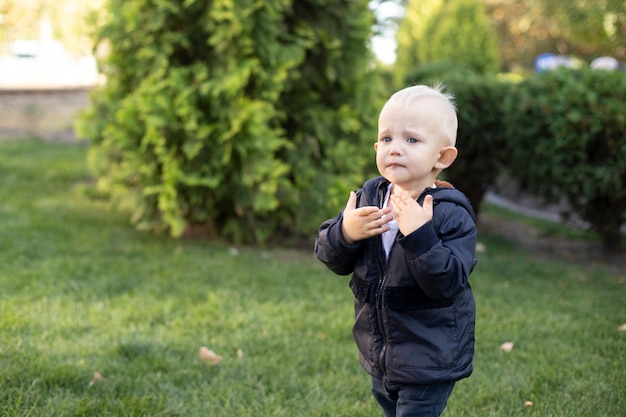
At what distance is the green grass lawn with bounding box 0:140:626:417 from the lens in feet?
9.96

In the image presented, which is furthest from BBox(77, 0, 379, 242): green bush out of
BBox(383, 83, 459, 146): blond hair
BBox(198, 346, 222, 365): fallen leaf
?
BBox(383, 83, 459, 146): blond hair

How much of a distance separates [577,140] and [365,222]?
164 inches

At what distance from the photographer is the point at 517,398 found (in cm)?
314

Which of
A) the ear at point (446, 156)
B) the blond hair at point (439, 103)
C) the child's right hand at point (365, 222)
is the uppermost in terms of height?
the blond hair at point (439, 103)

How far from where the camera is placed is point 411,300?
2082 millimetres

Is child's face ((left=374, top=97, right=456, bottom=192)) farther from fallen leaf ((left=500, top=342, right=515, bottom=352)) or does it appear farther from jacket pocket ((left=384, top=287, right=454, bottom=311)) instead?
fallen leaf ((left=500, top=342, right=515, bottom=352))

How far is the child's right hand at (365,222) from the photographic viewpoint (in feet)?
6.66

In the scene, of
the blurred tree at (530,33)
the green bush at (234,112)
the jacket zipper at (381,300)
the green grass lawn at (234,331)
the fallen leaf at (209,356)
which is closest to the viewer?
the jacket zipper at (381,300)

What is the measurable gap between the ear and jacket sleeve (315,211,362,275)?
37 centimetres

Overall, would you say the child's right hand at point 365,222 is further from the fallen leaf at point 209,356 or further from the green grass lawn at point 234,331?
the fallen leaf at point 209,356

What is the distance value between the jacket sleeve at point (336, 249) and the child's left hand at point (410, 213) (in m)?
0.24

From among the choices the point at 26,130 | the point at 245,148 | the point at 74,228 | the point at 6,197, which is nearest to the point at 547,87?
the point at 245,148

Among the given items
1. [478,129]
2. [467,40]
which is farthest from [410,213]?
[467,40]

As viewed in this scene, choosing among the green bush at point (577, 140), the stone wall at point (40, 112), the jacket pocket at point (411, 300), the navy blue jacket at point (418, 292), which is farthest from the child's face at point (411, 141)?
the stone wall at point (40, 112)
